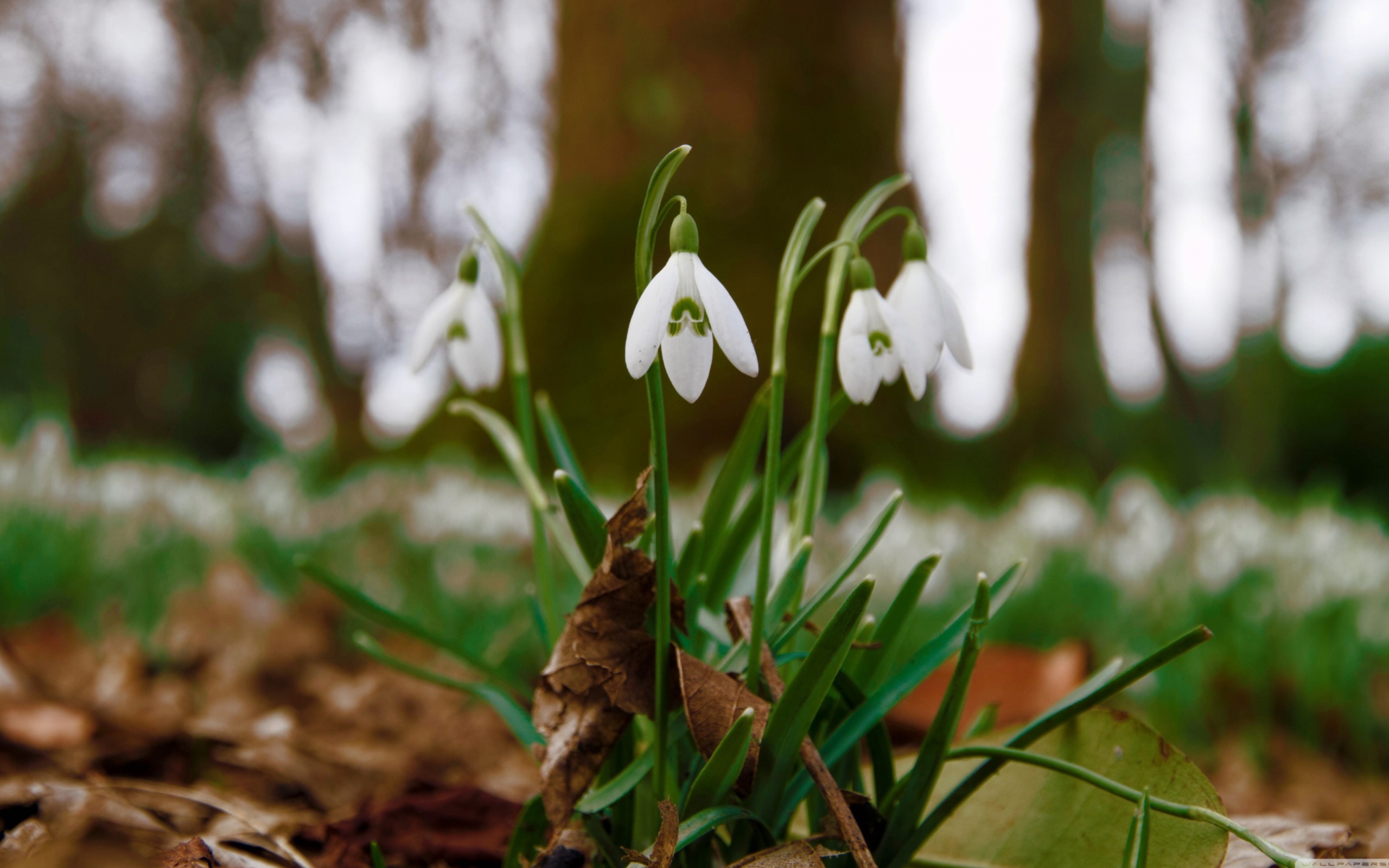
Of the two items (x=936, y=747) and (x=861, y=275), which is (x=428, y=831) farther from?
A: (x=861, y=275)

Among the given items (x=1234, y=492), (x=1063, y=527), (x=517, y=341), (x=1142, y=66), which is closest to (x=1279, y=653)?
(x=1063, y=527)

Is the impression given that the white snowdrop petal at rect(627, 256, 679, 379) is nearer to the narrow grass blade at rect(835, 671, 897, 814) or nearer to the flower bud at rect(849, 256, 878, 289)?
the flower bud at rect(849, 256, 878, 289)

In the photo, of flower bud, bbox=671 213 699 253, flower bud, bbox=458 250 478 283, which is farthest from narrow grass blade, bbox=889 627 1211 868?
flower bud, bbox=458 250 478 283

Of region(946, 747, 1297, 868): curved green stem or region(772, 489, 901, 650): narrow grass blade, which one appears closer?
region(946, 747, 1297, 868): curved green stem

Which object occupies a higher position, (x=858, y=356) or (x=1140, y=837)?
(x=858, y=356)

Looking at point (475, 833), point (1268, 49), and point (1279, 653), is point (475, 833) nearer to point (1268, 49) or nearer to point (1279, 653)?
point (1279, 653)

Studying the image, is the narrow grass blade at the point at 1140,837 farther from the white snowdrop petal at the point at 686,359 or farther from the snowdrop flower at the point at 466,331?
the snowdrop flower at the point at 466,331

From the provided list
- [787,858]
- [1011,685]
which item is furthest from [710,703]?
[1011,685]
